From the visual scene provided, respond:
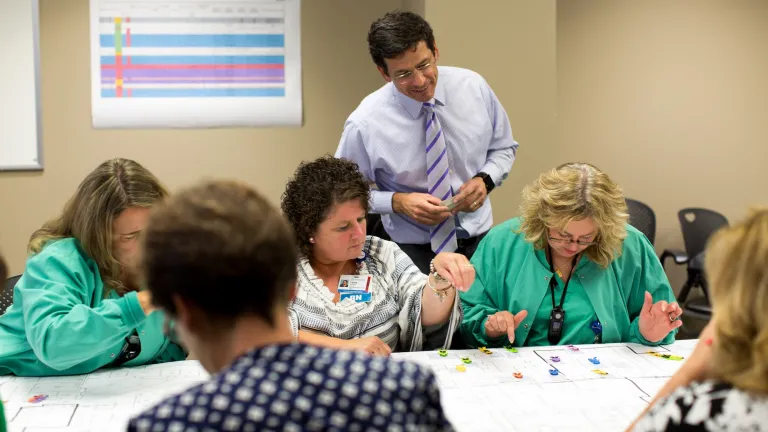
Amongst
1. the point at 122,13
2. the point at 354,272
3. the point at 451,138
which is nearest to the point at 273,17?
the point at 122,13

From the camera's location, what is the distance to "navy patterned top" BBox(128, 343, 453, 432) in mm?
872

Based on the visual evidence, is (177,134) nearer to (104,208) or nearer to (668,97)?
(104,208)

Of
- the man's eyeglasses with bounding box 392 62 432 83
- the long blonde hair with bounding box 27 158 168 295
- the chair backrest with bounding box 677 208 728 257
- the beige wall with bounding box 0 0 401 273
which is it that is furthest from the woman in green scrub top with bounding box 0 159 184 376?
A: the chair backrest with bounding box 677 208 728 257

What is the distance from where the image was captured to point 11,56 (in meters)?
4.11

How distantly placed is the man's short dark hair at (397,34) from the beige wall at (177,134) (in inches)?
61.2

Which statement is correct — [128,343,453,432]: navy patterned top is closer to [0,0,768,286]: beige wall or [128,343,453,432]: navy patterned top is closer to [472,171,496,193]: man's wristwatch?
[472,171,496,193]: man's wristwatch

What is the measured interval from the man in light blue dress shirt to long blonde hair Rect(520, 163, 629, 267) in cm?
46

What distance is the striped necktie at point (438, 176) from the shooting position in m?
2.95

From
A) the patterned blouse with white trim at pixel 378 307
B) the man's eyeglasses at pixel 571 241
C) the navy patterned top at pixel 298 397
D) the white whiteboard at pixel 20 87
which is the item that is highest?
the white whiteboard at pixel 20 87

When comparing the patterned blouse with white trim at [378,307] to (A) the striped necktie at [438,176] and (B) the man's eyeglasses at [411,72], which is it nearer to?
(A) the striped necktie at [438,176]

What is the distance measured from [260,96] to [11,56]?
1.34 m

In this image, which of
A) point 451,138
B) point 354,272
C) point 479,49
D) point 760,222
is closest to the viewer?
point 760,222

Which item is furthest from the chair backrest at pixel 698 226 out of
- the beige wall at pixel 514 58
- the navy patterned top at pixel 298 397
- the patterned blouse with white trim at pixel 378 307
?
the navy patterned top at pixel 298 397

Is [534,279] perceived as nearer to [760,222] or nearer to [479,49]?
[760,222]
